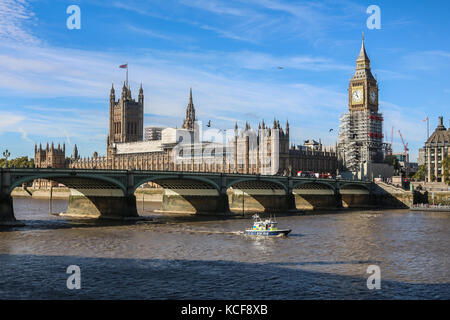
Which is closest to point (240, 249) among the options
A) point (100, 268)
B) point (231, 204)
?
point (100, 268)

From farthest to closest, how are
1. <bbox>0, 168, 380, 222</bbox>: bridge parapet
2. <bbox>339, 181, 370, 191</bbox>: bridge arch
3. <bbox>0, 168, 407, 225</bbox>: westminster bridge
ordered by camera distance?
<bbox>339, 181, 370, 191</bbox>: bridge arch
<bbox>0, 168, 407, 225</bbox>: westminster bridge
<bbox>0, 168, 380, 222</bbox>: bridge parapet

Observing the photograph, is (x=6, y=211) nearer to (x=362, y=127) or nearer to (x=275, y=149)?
(x=275, y=149)

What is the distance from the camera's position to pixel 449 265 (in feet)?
120

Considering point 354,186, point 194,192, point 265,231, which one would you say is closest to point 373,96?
point 354,186

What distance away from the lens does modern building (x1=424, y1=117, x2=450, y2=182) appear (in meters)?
150

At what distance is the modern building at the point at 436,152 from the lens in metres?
150

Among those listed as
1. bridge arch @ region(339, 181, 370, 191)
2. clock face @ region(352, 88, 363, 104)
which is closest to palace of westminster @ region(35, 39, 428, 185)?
clock face @ region(352, 88, 363, 104)

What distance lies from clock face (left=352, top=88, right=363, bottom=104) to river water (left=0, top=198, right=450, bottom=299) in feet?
398

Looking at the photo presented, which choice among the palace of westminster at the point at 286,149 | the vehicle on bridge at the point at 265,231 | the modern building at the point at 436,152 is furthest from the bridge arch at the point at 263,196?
the modern building at the point at 436,152

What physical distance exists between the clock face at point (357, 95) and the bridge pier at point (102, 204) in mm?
122949

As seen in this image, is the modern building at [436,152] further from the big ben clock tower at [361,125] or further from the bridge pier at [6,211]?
the bridge pier at [6,211]

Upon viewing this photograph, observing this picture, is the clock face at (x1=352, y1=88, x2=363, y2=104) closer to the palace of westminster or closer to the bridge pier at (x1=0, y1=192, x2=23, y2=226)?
the palace of westminster

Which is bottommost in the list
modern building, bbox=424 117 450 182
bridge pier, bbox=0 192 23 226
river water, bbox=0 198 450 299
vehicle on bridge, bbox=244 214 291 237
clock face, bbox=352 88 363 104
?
river water, bbox=0 198 450 299

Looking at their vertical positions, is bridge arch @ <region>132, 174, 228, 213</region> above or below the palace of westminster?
below
